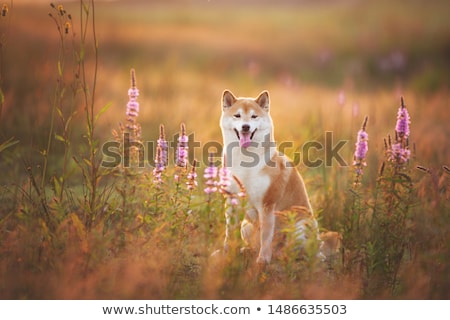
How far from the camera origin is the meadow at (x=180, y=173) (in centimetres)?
479

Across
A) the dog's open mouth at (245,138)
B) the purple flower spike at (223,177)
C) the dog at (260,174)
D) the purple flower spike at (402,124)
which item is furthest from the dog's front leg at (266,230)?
the purple flower spike at (402,124)

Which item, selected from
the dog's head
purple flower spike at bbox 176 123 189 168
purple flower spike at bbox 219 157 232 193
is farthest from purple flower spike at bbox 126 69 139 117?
purple flower spike at bbox 219 157 232 193

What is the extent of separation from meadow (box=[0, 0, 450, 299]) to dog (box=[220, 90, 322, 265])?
0.34m

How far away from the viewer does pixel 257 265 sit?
207 inches

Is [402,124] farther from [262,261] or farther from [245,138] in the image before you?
[262,261]

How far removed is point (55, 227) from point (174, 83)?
7.75 meters

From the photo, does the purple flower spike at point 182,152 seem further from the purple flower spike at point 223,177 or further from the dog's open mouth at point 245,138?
the dog's open mouth at point 245,138

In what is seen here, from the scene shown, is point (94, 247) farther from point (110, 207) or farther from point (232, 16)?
point (232, 16)

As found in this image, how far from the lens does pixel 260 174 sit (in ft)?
19.1

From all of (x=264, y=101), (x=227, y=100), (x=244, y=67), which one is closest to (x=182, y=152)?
(x=227, y=100)

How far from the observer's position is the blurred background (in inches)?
386

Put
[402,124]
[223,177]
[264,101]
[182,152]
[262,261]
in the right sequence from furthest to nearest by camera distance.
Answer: [264,101]
[262,261]
[182,152]
[402,124]
[223,177]

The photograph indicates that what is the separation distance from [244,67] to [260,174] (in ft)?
40.0

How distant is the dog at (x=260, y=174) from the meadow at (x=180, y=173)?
0.34m
